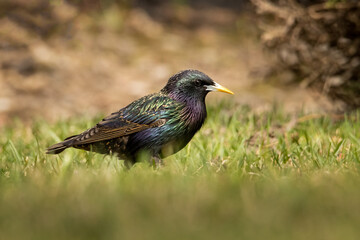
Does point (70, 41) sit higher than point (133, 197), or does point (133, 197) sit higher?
point (70, 41)

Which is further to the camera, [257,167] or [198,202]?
[257,167]

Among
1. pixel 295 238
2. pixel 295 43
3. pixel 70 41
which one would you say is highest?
pixel 70 41

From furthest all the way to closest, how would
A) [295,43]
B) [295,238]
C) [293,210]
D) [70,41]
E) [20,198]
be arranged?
1. [70,41]
2. [295,43]
3. [20,198]
4. [293,210]
5. [295,238]

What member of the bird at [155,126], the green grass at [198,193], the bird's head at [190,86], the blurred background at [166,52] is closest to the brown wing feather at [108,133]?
the bird at [155,126]

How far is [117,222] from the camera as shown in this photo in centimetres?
249

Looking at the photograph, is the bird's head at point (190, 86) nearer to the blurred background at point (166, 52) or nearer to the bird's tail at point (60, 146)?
the bird's tail at point (60, 146)

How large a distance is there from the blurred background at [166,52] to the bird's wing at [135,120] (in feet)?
6.97

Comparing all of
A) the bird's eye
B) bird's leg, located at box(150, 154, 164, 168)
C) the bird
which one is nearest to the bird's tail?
the bird

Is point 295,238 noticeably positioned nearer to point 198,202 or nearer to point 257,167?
point 198,202

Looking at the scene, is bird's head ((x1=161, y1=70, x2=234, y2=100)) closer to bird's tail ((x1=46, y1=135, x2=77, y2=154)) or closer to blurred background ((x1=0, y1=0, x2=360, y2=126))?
bird's tail ((x1=46, y1=135, x2=77, y2=154))

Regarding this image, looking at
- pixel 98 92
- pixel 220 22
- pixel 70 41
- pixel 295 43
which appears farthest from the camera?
pixel 220 22

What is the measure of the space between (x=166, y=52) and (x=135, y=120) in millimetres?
6724

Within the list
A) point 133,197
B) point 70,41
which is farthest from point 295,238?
point 70,41

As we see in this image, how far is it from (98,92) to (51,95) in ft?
2.73
